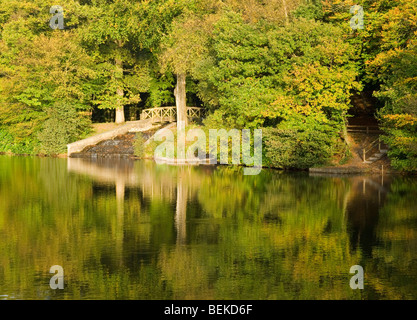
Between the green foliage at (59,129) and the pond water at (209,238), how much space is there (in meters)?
19.4

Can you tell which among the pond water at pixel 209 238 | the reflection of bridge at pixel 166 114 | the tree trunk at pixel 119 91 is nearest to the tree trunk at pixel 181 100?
the reflection of bridge at pixel 166 114

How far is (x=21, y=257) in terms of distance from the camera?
13.9m

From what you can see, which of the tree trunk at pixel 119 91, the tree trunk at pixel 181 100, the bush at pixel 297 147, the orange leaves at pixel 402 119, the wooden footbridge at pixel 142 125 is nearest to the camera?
the orange leaves at pixel 402 119

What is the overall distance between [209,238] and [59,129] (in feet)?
111

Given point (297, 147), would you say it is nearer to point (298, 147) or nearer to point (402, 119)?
point (298, 147)

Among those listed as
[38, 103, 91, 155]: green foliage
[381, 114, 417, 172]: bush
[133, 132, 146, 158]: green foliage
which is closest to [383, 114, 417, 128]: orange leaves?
[381, 114, 417, 172]: bush

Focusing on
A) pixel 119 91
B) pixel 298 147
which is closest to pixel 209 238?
pixel 298 147

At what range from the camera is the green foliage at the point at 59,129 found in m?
47.8

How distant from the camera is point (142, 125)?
50094 mm

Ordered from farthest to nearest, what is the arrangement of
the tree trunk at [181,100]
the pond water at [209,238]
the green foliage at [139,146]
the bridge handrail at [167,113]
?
the bridge handrail at [167,113] < the tree trunk at [181,100] < the green foliage at [139,146] < the pond water at [209,238]

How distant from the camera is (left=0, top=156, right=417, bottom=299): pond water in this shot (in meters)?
11.9

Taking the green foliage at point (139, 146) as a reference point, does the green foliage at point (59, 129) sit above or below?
above

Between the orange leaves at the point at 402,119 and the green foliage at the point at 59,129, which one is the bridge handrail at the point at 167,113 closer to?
the green foliage at the point at 59,129

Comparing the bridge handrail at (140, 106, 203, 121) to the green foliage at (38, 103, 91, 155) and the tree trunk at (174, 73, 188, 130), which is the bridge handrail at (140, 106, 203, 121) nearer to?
the tree trunk at (174, 73, 188, 130)
